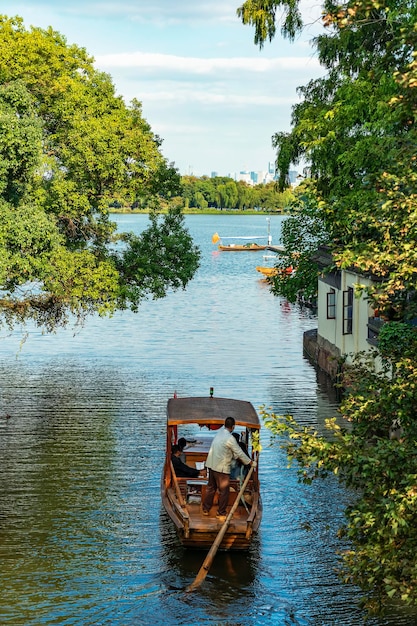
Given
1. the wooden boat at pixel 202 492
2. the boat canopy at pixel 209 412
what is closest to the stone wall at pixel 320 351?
the boat canopy at pixel 209 412

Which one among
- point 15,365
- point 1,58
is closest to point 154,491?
point 1,58

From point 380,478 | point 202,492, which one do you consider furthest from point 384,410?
point 202,492

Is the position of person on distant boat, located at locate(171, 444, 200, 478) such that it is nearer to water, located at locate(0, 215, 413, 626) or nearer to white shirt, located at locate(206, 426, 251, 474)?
water, located at locate(0, 215, 413, 626)

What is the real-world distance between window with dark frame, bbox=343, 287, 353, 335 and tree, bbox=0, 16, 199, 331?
5.65m

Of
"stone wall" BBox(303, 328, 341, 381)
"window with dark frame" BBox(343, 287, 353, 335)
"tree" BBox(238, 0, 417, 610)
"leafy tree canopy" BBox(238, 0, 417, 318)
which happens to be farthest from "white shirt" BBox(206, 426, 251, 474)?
"stone wall" BBox(303, 328, 341, 381)

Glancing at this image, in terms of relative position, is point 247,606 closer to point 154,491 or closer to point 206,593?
point 206,593

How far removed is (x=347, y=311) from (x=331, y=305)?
329cm

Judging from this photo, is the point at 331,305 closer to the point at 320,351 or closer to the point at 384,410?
the point at 320,351

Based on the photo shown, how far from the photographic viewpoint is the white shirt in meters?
17.9

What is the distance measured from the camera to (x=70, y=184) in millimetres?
31922

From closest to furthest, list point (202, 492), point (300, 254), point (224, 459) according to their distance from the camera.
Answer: point (224, 459) → point (202, 492) → point (300, 254)

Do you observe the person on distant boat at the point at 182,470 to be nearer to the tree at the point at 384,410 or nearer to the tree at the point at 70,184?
the tree at the point at 384,410

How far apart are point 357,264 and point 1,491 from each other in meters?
15.0

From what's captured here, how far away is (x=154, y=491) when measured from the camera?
22953 mm
